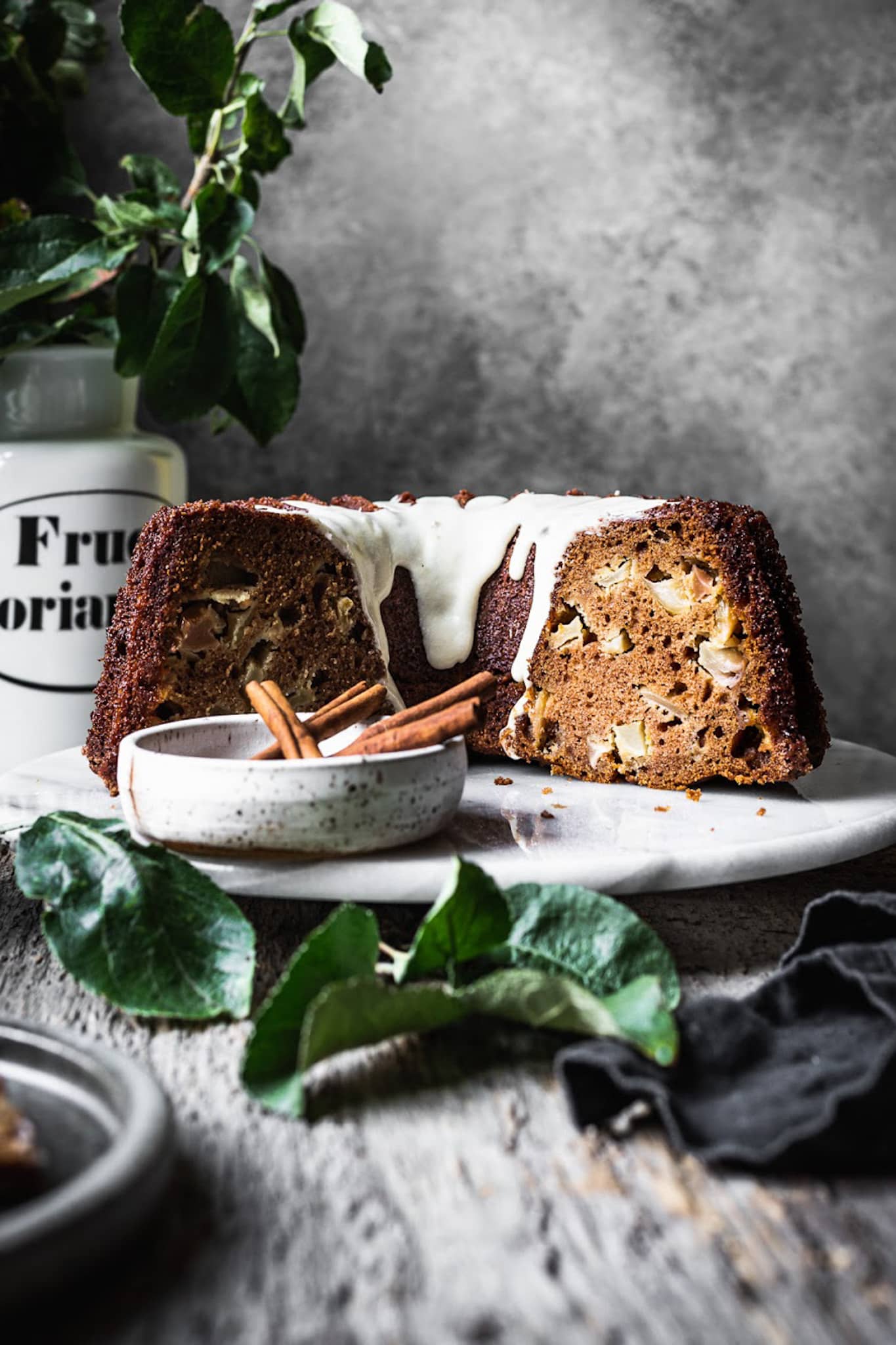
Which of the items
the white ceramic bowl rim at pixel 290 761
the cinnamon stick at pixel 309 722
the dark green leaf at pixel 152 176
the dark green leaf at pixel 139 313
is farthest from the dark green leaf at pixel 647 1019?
the dark green leaf at pixel 152 176

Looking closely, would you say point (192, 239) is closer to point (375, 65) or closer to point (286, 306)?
point (286, 306)

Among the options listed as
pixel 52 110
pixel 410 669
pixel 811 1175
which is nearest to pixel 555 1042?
pixel 811 1175

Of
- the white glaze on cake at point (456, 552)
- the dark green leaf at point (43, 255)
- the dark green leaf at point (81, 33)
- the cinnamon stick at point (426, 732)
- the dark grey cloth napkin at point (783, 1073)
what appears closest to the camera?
the dark grey cloth napkin at point (783, 1073)

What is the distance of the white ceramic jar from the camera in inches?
85.2

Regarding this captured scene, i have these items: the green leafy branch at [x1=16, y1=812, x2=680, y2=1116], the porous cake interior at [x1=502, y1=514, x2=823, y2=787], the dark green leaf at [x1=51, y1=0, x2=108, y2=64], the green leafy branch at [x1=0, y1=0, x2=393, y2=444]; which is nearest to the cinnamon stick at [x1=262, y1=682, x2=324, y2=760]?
the green leafy branch at [x1=16, y1=812, x2=680, y2=1116]

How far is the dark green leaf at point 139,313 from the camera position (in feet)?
7.13

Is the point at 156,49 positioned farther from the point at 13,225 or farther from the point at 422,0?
the point at 422,0

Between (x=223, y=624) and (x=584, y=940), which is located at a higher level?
(x=584, y=940)

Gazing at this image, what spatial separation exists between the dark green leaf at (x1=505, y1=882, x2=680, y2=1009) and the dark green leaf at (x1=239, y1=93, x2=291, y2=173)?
1.48 meters

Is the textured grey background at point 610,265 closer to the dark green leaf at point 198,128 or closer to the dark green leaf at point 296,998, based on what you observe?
the dark green leaf at point 198,128

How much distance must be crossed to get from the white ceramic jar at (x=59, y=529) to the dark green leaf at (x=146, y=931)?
1076 mm

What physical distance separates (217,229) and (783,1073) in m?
1.68

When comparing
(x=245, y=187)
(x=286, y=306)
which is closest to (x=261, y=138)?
(x=245, y=187)

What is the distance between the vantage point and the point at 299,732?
4.72 ft
